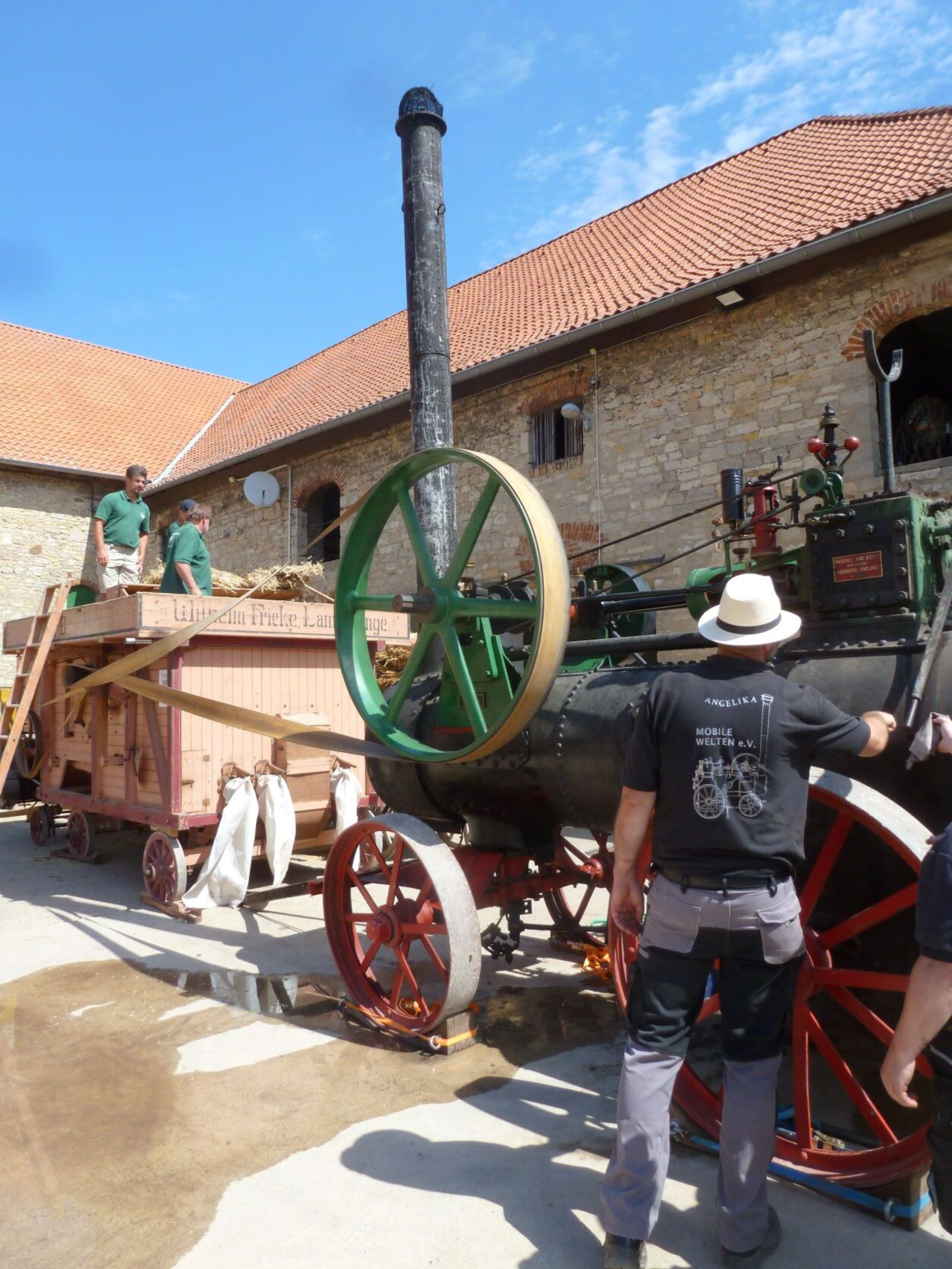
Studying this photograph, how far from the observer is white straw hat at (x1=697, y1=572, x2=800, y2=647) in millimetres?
2568

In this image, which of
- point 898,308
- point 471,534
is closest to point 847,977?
point 471,534

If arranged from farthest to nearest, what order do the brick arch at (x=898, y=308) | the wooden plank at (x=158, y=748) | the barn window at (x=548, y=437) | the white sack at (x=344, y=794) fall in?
the barn window at (x=548, y=437), the brick arch at (x=898, y=308), the white sack at (x=344, y=794), the wooden plank at (x=158, y=748)

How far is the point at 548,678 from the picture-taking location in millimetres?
3369

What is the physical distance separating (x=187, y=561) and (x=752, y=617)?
5556 millimetres

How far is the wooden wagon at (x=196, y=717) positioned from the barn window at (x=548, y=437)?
17.7 ft

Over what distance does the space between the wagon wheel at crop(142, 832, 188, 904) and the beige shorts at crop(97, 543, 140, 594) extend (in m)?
2.10

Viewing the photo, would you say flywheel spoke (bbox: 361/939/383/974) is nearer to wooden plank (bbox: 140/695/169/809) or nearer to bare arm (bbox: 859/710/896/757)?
bare arm (bbox: 859/710/896/757)

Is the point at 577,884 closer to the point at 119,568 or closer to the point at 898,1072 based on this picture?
the point at 898,1072

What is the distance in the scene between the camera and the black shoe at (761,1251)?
2.37 metres

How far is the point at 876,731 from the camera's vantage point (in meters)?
2.53

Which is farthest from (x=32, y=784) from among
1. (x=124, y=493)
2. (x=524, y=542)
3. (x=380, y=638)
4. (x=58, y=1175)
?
(x=58, y=1175)

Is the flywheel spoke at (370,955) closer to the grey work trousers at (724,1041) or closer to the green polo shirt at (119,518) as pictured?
the grey work trousers at (724,1041)

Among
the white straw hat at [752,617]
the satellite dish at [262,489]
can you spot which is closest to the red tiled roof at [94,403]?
the satellite dish at [262,489]

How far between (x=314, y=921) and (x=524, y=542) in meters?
6.76
